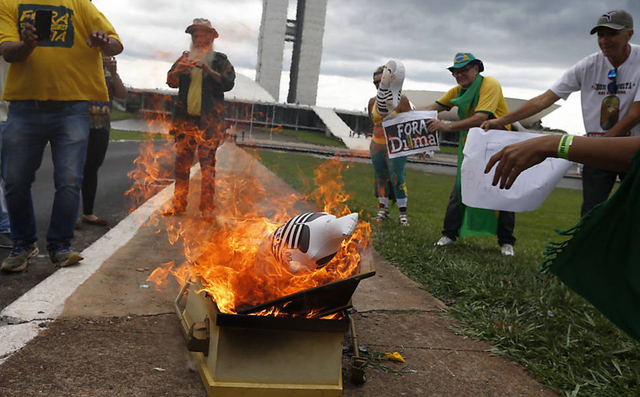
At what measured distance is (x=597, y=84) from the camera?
194 inches

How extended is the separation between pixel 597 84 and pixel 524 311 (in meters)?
2.19

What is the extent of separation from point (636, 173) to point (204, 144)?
537 centimetres

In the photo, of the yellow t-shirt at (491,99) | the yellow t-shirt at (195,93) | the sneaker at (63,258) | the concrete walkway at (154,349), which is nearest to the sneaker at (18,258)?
the sneaker at (63,258)

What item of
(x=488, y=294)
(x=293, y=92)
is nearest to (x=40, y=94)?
(x=488, y=294)

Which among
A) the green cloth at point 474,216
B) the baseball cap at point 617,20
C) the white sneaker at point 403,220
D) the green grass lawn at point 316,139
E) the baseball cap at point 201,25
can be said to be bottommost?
the green grass lawn at point 316,139

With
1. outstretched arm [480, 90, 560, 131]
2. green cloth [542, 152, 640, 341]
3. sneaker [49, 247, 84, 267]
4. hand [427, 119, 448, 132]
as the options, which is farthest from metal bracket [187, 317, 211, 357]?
hand [427, 119, 448, 132]

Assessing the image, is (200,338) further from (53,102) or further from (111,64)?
(111,64)

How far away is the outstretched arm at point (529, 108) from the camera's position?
15.4 feet

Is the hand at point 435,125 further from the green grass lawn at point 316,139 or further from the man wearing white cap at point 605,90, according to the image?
the green grass lawn at point 316,139

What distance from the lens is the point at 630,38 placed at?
4668 millimetres

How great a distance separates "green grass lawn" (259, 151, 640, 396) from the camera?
3.15 meters

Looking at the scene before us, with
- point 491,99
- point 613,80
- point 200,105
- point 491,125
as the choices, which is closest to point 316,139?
point 200,105

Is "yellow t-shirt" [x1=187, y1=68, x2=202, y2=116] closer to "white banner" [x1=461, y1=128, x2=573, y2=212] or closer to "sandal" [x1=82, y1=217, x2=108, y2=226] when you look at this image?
"sandal" [x1=82, y1=217, x2=108, y2=226]

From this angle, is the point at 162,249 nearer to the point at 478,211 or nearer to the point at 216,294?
the point at 216,294
